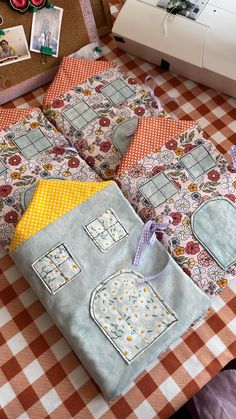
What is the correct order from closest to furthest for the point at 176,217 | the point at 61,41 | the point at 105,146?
the point at 176,217
the point at 105,146
the point at 61,41

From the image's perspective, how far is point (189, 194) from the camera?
101cm

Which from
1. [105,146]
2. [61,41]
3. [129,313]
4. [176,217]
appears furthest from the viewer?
[61,41]

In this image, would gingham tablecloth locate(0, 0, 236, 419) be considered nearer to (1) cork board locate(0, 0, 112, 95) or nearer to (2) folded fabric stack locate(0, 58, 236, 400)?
(2) folded fabric stack locate(0, 58, 236, 400)

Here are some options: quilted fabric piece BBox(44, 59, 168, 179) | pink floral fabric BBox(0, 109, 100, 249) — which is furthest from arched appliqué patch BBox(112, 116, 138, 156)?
pink floral fabric BBox(0, 109, 100, 249)

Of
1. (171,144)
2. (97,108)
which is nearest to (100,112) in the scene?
(97,108)

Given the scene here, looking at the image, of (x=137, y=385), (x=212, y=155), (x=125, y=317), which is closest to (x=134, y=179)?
(x=212, y=155)

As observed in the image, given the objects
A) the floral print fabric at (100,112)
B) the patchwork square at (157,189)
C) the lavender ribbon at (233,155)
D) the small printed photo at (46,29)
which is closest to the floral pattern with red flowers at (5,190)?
the floral print fabric at (100,112)

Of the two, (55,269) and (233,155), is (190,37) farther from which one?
(55,269)

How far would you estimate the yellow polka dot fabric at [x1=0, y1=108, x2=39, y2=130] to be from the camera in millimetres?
1105

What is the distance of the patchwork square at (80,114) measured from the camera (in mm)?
1122

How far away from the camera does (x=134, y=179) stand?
40.3 inches

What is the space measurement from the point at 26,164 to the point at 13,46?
35 cm

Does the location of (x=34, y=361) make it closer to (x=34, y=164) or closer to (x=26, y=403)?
(x=26, y=403)

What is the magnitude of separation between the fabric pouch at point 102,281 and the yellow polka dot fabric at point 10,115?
0.86 feet
